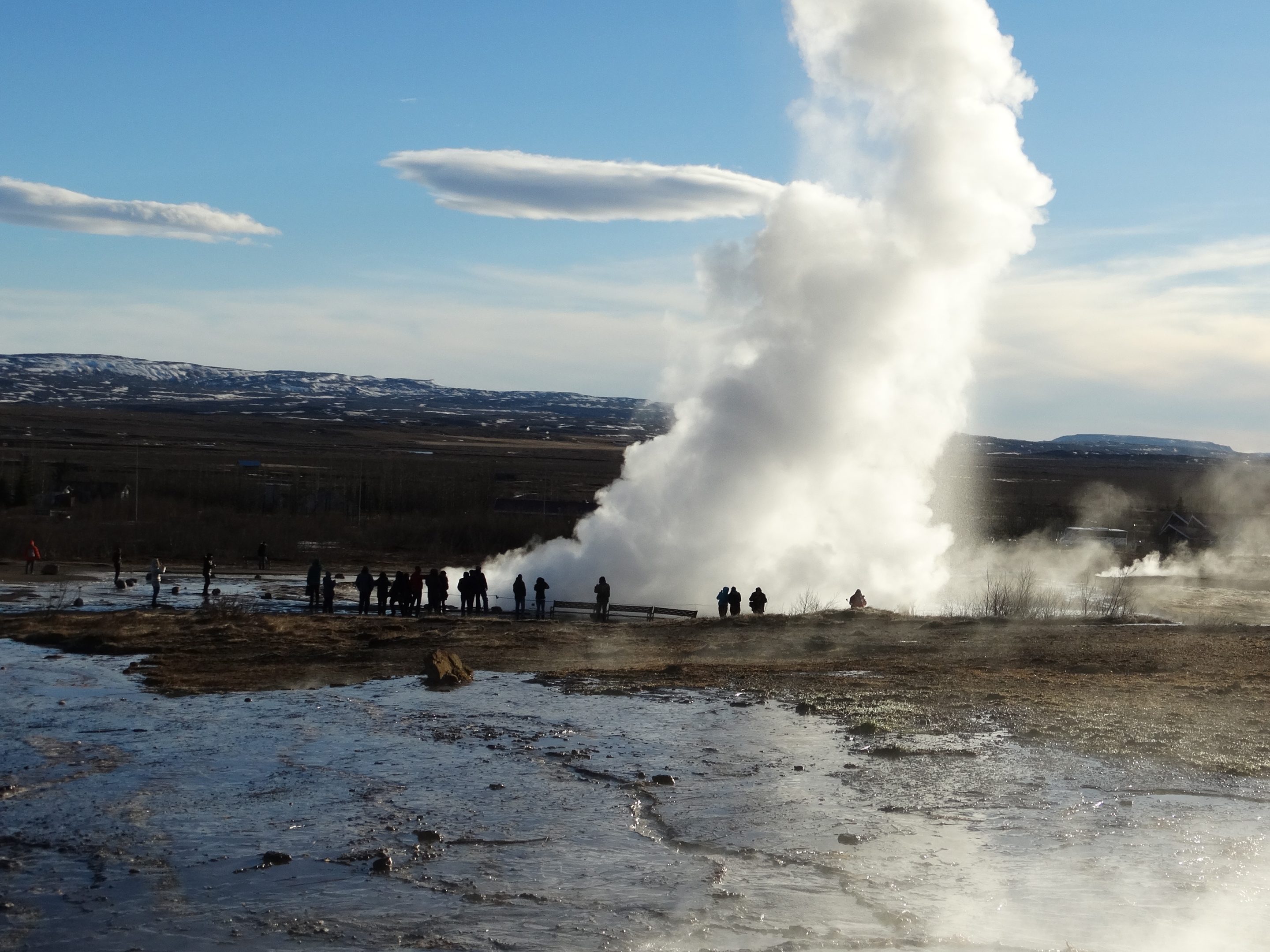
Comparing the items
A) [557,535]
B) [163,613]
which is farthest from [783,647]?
[557,535]

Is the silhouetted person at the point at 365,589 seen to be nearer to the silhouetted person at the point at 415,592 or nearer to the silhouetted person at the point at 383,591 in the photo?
the silhouetted person at the point at 383,591

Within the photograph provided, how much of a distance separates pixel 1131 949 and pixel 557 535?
42.8 meters

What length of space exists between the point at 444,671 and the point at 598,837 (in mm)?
8103

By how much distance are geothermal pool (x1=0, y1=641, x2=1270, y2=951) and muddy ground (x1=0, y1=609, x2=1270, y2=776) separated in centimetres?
124

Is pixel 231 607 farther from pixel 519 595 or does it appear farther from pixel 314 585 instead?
pixel 519 595

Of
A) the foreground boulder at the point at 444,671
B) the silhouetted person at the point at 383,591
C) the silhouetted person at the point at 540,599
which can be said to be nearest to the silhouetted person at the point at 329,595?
the silhouetted person at the point at 383,591

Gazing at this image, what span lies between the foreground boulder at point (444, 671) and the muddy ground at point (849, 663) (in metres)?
0.96

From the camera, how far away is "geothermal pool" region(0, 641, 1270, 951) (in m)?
9.01

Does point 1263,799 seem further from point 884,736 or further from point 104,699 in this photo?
point 104,699

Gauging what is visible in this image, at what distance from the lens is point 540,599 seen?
92.8 ft

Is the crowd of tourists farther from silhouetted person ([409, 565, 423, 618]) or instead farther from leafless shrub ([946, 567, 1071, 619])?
leafless shrub ([946, 567, 1071, 619])

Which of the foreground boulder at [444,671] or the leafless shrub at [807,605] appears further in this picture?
the leafless shrub at [807,605]

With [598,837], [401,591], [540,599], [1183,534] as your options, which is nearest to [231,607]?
[401,591]

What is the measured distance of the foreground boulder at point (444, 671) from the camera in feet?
61.7
